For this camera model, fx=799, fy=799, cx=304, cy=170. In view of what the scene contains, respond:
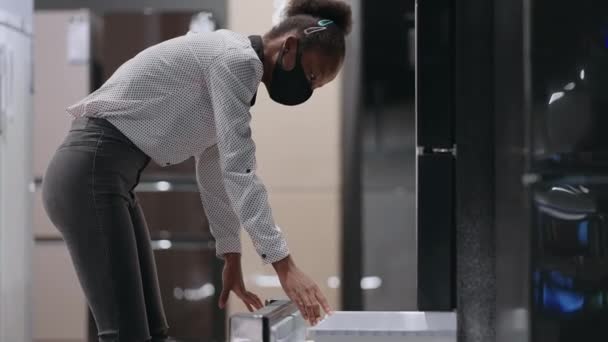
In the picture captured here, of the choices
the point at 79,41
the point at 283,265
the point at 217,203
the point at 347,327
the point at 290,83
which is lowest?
the point at 347,327

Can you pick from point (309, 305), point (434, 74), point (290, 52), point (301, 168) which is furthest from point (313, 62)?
point (301, 168)

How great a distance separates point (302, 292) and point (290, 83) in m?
0.45

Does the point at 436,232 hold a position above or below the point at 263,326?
above

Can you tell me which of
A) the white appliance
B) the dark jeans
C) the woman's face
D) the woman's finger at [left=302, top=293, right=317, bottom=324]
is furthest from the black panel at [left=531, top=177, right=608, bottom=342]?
the white appliance

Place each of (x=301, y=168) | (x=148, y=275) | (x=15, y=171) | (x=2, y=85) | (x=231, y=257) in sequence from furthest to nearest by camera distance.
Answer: (x=301, y=168) < (x=15, y=171) < (x=2, y=85) < (x=231, y=257) < (x=148, y=275)

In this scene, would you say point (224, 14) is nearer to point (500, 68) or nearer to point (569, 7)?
point (500, 68)

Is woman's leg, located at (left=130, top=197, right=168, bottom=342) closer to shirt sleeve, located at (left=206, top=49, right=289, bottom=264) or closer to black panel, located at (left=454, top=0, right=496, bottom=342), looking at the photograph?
shirt sleeve, located at (left=206, top=49, right=289, bottom=264)

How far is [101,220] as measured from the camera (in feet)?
5.05

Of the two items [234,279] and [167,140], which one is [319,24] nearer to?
[167,140]

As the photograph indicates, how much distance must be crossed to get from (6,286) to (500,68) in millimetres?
1846

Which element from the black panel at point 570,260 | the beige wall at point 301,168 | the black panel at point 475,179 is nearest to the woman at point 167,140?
the black panel at point 475,179

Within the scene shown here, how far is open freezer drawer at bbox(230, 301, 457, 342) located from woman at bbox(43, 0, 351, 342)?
6 centimetres

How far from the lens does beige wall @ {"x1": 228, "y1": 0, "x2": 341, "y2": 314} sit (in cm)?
288

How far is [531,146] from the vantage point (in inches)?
42.1
